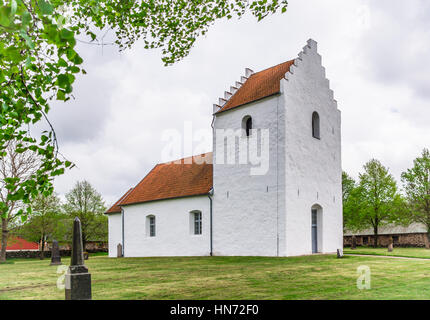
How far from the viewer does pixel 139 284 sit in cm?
937

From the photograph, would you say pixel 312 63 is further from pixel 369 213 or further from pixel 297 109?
pixel 369 213

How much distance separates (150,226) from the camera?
28000 millimetres

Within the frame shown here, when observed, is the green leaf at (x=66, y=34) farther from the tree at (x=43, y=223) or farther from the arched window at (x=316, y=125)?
the tree at (x=43, y=223)

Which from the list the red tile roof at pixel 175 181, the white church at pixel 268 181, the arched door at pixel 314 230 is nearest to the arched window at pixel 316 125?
the white church at pixel 268 181

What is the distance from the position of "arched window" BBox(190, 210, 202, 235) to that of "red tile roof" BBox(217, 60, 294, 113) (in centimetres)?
660

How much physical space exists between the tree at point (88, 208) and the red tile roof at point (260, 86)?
93.7ft

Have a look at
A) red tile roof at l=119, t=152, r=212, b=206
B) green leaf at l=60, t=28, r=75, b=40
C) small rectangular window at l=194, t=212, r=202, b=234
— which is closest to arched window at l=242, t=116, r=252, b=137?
red tile roof at l=119, t=152, r=212, b=206

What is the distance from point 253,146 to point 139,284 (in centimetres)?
1301

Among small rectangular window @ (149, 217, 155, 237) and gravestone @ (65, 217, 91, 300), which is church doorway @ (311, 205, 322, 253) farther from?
gravestone @ (65, 217, 91, 300)

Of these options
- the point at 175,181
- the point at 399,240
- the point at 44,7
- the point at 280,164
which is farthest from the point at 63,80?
the point at 399,240

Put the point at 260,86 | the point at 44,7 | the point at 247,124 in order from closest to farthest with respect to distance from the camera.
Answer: the point at 44,7
the point at 247,124
the point at 260,86

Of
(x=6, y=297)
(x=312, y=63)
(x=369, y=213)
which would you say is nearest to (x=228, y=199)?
(x=312, y=63)

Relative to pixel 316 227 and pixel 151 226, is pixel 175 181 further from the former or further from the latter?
pixel 316 227

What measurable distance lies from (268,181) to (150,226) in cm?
1159
